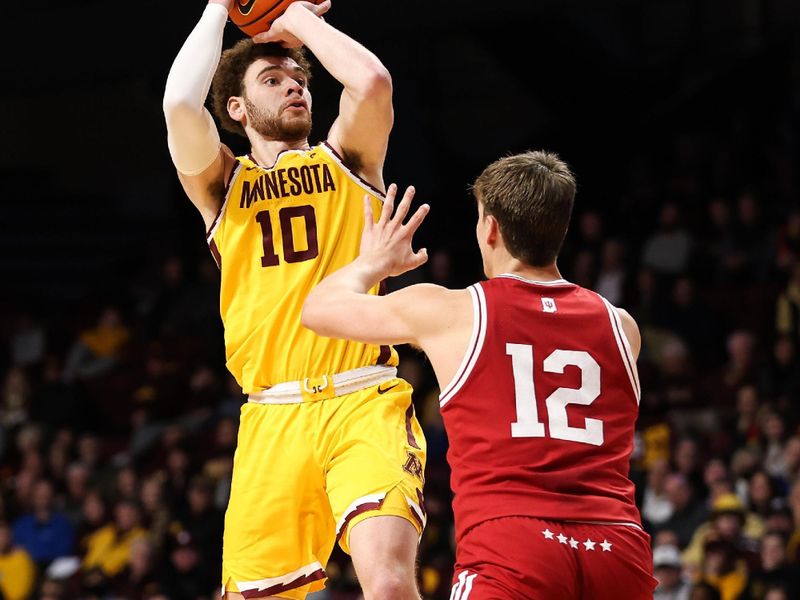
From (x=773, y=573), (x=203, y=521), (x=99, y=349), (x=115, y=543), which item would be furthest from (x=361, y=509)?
(x=99, y=349)

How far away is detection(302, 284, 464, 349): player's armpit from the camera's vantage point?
4.13m

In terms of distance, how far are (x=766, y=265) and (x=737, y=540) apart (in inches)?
163

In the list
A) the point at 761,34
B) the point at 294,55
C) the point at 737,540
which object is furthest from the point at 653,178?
the point at 294,55

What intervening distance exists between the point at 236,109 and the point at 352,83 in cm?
75

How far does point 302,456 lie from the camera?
5.11 meters

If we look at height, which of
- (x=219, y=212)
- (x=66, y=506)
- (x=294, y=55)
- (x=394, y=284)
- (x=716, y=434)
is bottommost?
(x=66, y=506)

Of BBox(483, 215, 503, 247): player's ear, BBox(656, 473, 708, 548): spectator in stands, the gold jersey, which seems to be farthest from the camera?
BBox(656, 473, 708, 548): spectator in stands

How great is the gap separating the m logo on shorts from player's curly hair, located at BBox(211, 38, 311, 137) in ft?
5.43

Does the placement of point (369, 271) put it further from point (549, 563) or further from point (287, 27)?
point (287, 27)

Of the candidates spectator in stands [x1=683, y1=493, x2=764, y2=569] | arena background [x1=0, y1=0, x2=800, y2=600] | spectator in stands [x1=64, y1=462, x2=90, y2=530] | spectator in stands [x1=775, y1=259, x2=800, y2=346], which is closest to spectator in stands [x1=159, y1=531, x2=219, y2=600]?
arena background [x1=0, y1=0, x2=800, y2=600]

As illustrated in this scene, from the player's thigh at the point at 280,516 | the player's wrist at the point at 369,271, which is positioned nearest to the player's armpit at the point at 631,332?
the player's wrist at the point at 369,271

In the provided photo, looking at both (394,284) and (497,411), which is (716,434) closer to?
(394,284)

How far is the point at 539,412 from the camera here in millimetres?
4012

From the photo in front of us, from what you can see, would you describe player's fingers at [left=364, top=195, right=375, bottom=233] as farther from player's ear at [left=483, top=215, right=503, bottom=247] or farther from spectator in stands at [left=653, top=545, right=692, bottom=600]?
spectator in stands at [left=653, top=545, right=692, bottom=600]
